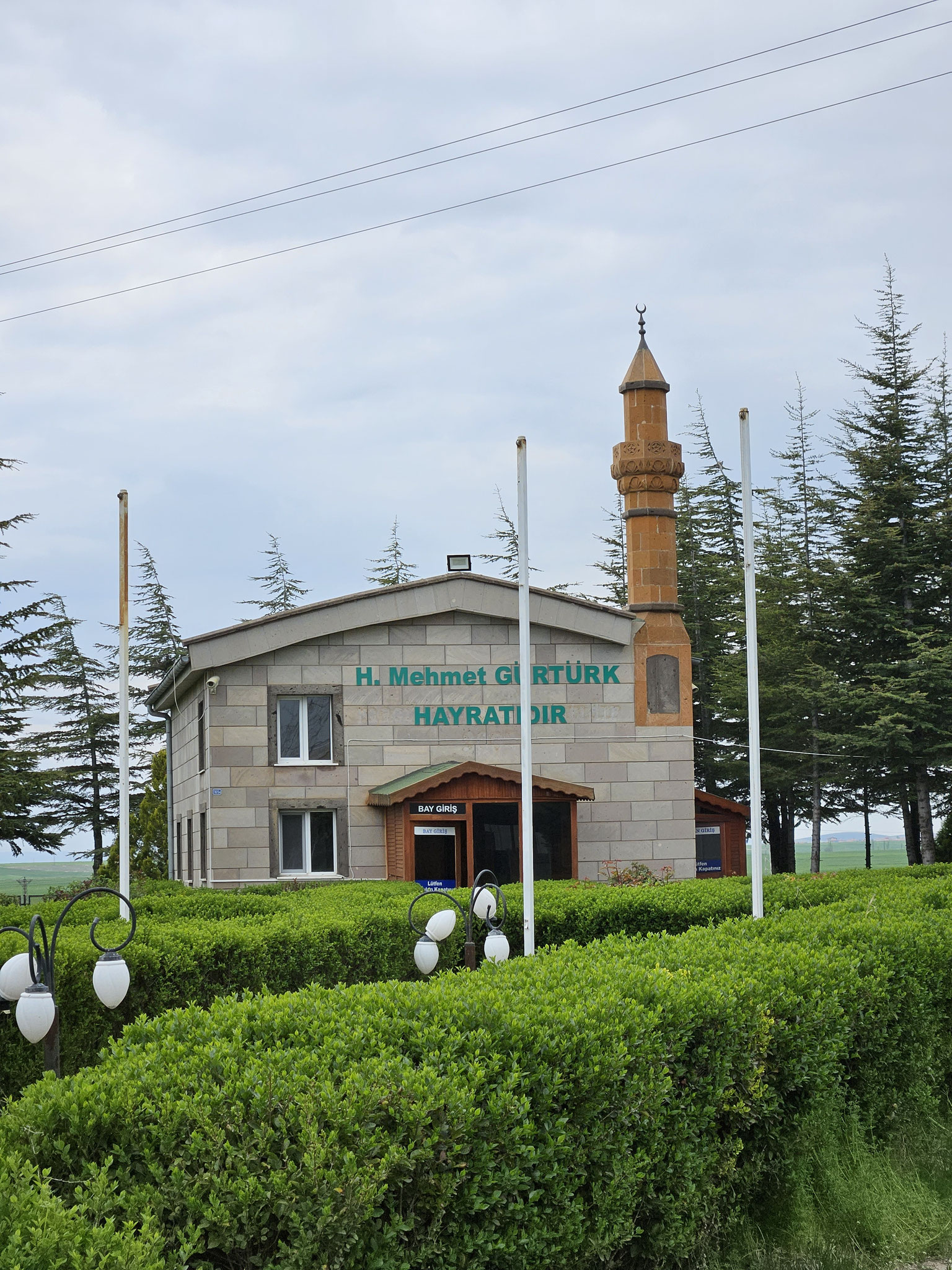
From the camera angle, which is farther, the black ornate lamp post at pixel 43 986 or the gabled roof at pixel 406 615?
the gabled roof at pixel 406 615

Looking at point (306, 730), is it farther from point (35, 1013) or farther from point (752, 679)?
point (35, 1013)

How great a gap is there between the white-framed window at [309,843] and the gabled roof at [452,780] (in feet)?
3.19

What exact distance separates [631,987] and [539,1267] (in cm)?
174

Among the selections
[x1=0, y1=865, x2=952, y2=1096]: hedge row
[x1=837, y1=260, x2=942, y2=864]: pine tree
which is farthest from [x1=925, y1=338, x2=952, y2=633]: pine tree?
[x1=0, y1=865, x2=952, y2=1096]: hedge row

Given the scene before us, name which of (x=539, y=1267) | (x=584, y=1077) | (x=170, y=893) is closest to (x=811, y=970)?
(x=584, y=1077)

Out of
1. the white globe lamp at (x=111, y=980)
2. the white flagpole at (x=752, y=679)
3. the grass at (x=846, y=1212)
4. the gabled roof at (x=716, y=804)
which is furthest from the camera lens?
the gabled roof at (x=716, y=804)

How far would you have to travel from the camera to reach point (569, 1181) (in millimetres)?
5652

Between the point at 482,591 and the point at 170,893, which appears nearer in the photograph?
the point at 170,893

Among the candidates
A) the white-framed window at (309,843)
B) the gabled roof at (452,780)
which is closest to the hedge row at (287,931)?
the gabled roof at (452,780)

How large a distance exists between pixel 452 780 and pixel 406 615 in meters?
3.26

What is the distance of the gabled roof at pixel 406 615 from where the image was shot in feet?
75.8

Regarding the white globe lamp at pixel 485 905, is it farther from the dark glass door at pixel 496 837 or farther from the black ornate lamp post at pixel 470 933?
the dark glass door at pixel 496 837

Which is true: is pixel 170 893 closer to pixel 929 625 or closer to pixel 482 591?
pixel 482 591

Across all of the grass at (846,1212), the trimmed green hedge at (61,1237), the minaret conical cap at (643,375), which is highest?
the minaret conical cap at (643,375)
